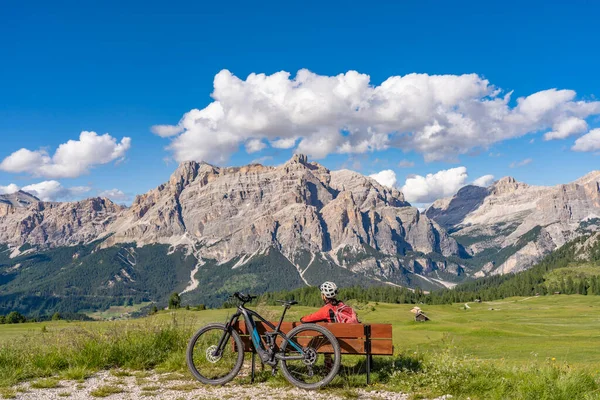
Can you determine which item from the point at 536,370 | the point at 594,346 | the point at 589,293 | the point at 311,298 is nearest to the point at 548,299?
the point at 589,293

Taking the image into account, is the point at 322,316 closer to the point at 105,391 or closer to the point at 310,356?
the point at 310,356

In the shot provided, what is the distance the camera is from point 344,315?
1437 centimetres

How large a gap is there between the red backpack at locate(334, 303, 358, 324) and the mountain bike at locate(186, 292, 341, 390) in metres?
1.16

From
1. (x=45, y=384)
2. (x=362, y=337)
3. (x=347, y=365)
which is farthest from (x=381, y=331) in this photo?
(x=45, y=384)

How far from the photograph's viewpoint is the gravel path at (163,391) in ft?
40.1

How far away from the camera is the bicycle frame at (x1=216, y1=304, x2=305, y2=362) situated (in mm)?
13086

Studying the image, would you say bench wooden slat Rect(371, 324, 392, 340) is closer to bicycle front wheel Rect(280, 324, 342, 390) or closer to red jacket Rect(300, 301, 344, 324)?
bicycle front wheel Rect(280, 324, 342, 390)

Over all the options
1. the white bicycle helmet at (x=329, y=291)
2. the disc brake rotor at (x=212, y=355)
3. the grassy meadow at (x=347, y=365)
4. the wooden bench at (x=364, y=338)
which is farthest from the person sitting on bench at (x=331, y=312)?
the disc brake rotor at (x=212, y=355)

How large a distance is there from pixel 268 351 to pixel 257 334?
0.65 meters

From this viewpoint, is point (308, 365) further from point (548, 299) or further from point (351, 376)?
point (548, 299)

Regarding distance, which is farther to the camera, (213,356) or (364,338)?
(213,356)


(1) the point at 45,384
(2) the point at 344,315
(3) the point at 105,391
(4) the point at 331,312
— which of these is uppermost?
(4) the point at 331,312

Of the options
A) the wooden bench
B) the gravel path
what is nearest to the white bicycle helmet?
the wooden bench

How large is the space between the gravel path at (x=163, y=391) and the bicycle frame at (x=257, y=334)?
95cm
